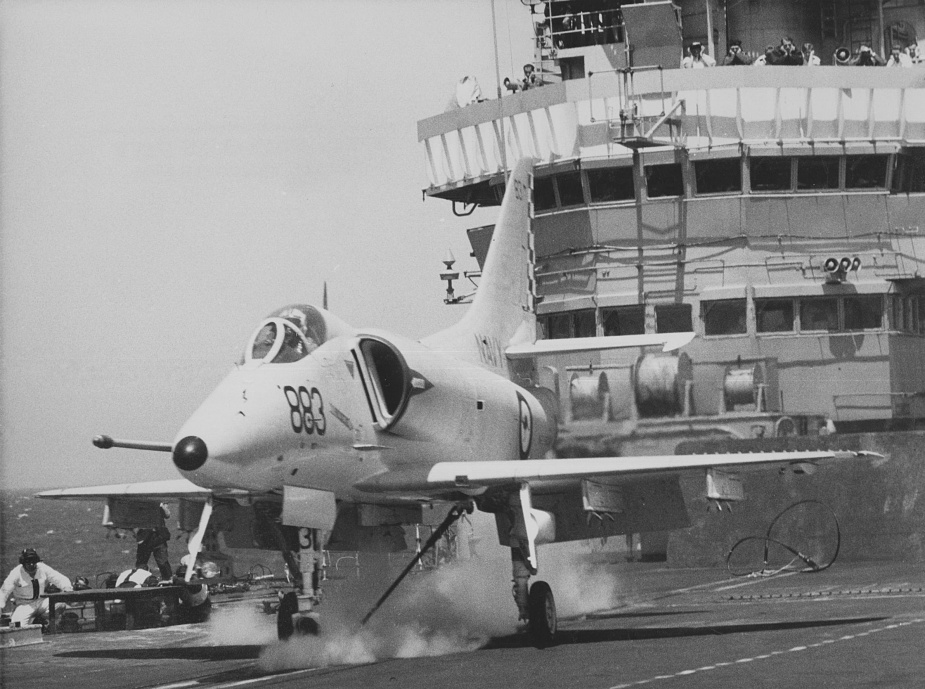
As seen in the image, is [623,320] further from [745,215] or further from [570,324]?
[745,215]

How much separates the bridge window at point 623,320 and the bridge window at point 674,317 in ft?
1.43

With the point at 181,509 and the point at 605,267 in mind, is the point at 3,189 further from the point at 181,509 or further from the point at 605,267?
the point at 605,267

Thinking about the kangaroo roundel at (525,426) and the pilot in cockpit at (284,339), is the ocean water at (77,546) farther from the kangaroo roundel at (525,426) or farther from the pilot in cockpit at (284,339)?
the pilot in cockpit at (284,339)

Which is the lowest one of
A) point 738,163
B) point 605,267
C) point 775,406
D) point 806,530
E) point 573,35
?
point 806,530

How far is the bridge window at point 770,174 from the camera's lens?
1475 inches

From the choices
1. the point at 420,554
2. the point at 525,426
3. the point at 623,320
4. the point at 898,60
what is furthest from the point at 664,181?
the point at 420,554

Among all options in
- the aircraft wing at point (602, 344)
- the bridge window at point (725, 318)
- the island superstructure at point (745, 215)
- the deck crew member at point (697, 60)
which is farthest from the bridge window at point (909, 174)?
the aircraft wing at point (602, 344)

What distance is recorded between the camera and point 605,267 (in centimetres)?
3881

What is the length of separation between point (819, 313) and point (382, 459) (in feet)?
73.6

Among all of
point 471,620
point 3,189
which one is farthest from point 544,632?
point 3,189

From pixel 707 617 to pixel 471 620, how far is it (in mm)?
3323

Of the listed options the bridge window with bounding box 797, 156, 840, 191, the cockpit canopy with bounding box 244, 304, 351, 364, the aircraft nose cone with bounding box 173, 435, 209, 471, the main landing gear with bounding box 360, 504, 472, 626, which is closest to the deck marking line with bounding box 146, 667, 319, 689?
the aircraft nose cone with bounding box 173, 435, 209, 471

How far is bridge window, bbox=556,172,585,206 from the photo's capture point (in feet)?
128

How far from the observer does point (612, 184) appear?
38594 millimetres
